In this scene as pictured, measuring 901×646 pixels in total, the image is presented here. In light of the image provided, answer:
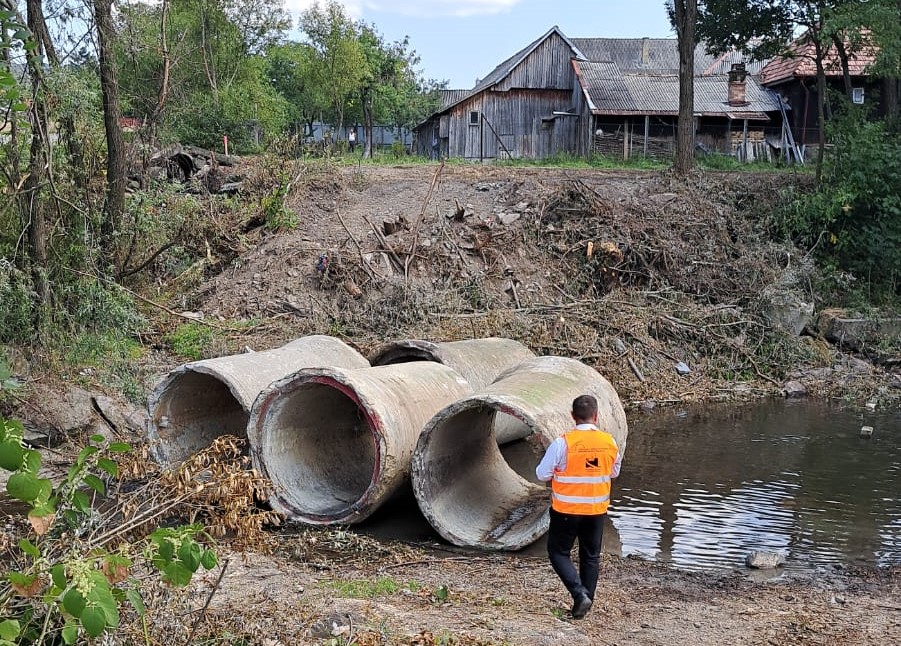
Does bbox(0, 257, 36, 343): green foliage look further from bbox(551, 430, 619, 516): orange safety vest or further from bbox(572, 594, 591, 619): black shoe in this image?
bbox(572, 594, 591, 619): black shoe

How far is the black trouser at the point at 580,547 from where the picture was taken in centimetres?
598

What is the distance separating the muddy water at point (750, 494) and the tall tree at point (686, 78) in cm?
1100

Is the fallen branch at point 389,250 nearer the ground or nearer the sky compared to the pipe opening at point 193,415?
nearer the sky

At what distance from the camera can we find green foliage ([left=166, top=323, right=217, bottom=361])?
1381cm

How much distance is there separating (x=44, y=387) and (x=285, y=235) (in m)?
8.57

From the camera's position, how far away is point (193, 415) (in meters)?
9.80

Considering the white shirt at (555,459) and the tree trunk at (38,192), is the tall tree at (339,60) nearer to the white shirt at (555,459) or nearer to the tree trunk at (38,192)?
the tree trunk at (38,192)

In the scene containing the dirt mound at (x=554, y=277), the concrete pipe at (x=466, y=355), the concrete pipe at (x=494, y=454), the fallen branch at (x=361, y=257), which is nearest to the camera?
the concrete pipe at (x=494, y=454)

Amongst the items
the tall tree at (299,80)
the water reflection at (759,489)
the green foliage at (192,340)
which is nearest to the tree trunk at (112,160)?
the green foliage at (192,340)

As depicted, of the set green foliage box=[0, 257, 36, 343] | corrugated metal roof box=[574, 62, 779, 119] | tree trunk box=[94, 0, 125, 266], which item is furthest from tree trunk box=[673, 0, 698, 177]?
green foliage box=[0, 257, 36, 343]

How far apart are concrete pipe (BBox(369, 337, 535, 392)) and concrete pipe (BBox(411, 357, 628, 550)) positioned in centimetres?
108

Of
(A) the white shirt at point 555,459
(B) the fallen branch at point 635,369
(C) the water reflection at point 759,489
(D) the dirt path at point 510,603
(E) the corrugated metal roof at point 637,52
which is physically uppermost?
(E) the corrugated metal roof at point 637,52

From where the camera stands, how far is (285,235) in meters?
18.9

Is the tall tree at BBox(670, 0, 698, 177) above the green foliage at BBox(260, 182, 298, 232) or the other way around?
above
